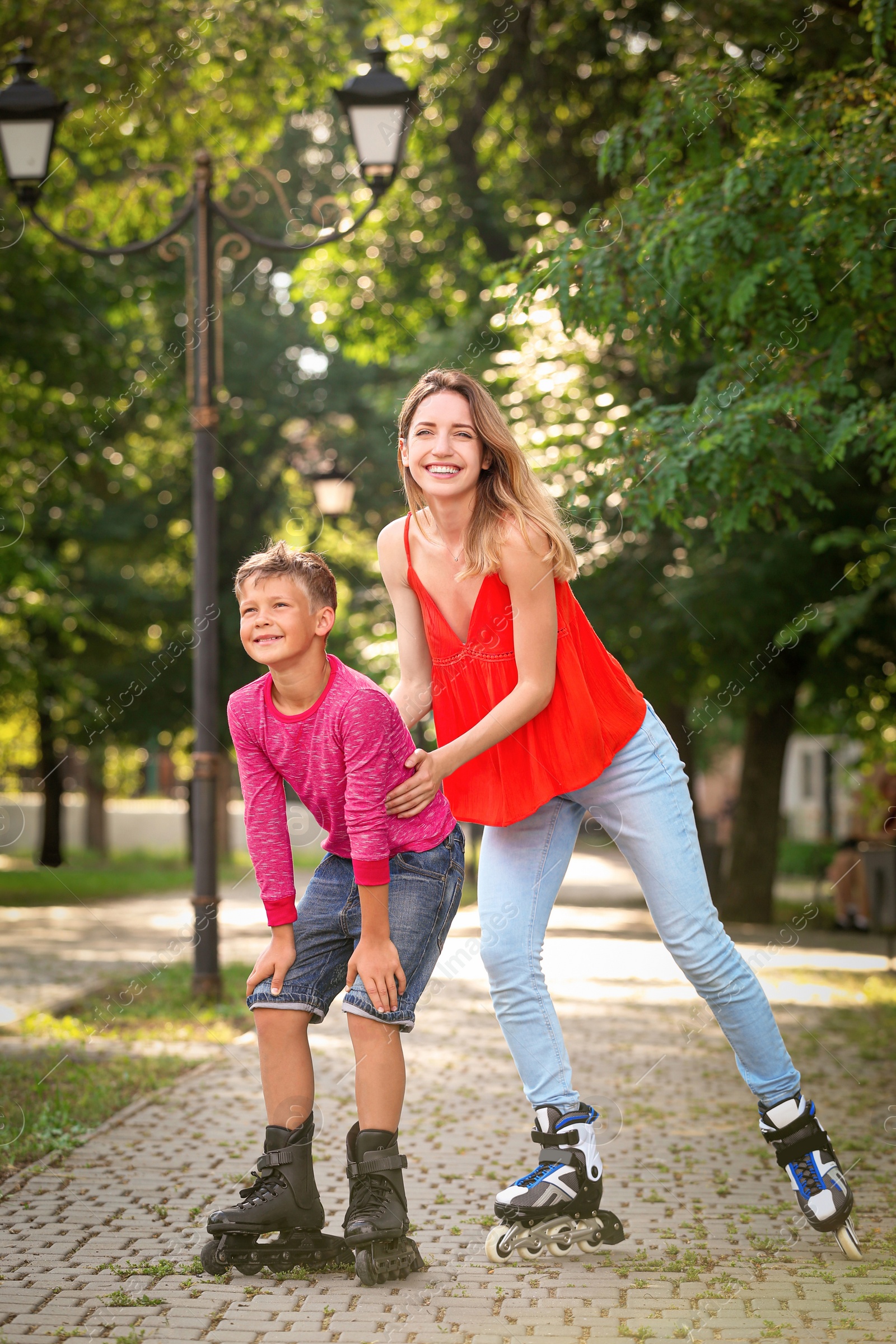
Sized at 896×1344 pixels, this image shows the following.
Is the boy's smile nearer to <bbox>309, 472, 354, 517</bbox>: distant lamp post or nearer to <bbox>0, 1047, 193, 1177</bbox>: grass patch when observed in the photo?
<bbox>0, 1047, 193, 1177</bbox>: grass patch

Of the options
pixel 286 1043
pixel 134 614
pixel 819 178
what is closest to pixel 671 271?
pixel 819 178

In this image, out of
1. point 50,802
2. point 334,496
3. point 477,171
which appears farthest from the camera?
point 50,802

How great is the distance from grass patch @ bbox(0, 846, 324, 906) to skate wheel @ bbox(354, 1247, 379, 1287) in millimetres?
13950

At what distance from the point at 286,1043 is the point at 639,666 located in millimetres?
10125

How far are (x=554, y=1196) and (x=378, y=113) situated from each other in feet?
19.3

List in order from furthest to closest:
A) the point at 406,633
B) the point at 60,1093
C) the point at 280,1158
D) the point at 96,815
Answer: the point at 96,815
the point at 60,1093
the point at 406,633
the point at 280,1158

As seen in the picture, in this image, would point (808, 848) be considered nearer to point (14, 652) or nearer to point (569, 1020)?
point (14, 652)

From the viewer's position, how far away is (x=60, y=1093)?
17.4 ft

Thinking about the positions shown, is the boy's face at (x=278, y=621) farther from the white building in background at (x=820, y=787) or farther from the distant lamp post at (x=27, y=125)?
the white building in background at (x=820, y=787)

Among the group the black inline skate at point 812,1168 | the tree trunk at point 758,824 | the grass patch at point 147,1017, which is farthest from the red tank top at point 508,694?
the tree trunk at point 758,824

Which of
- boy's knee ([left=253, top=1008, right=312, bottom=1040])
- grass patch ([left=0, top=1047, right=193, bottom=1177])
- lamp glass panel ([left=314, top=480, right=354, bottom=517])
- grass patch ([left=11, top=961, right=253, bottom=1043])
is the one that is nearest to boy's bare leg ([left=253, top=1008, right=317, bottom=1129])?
boy's knee ([left=253, top=1008, right=312, bottom=1040])

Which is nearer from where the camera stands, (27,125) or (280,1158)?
(280,1158)

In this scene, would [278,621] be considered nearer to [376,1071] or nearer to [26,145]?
[376,1071]

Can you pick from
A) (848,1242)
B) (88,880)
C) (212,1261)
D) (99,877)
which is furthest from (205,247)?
(99,877)
